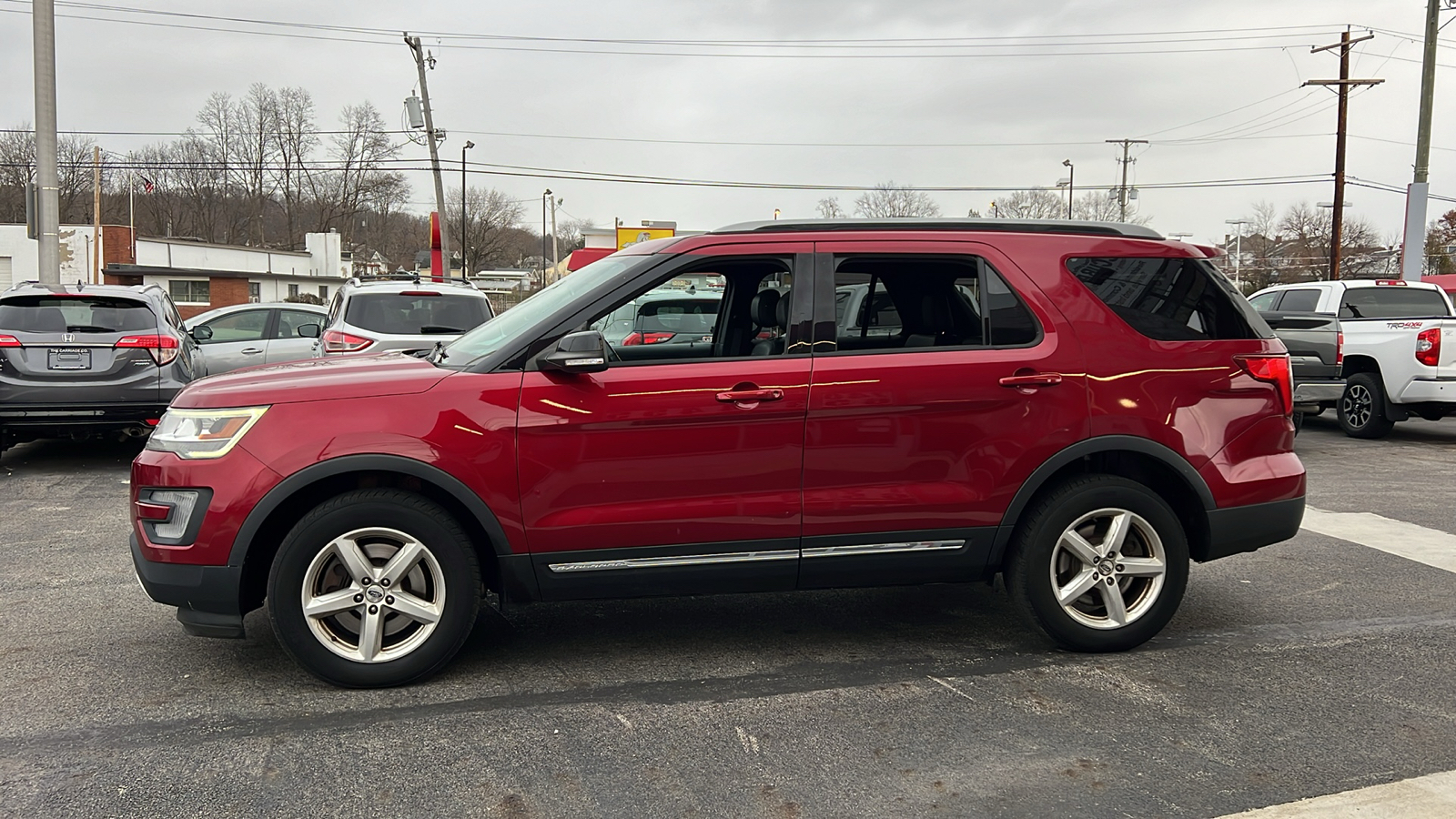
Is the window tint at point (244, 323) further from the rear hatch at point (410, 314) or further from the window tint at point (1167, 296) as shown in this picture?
the window tint at point (1167, 296)

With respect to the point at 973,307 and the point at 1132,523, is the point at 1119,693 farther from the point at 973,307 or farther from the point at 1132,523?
the point at 973,307

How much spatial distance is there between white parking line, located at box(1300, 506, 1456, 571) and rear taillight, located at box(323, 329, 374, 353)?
26.5 ft

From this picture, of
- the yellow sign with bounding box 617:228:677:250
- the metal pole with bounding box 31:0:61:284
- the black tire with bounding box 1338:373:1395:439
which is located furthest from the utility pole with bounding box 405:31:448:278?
the black tire with bounding box 1338:373:1395:439

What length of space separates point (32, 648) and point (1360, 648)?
19.0ft

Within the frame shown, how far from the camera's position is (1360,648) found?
4543mm

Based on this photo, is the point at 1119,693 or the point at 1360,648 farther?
the point at 1360,648

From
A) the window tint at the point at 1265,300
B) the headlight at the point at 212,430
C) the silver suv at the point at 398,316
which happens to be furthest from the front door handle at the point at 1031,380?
the window tint at the point at 1265,300

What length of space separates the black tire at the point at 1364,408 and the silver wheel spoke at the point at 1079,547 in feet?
31.1

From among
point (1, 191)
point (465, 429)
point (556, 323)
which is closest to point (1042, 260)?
point (556, 323)

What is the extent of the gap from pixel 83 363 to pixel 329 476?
658 cm

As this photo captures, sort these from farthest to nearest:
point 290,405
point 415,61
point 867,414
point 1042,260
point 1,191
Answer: point 1,191 < point 415,61 < point 1042,260 < point 867,414 < point 290,405

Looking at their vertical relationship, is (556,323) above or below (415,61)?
below

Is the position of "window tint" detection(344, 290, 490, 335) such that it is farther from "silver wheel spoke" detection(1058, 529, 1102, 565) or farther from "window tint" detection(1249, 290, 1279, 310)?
"window tint" detection(1249, 290, 1279, 310)

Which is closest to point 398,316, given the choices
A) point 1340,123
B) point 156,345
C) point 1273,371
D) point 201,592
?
point 156,345
